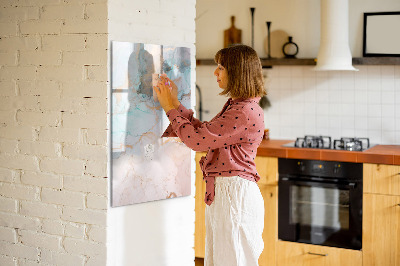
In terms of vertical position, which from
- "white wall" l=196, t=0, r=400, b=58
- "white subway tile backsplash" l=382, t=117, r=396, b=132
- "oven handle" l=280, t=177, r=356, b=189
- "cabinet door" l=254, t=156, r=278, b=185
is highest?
"white wall" l=196, t=0, r=400, b=58

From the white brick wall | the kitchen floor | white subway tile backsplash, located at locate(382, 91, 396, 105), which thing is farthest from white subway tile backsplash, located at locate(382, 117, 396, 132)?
the white brick wall

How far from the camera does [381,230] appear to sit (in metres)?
3.81

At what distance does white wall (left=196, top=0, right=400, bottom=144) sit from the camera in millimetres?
4418

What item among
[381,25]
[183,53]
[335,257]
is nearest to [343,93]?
[381,25]

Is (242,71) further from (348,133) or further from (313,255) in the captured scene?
(348,133)

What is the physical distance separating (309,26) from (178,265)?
91.4 inches

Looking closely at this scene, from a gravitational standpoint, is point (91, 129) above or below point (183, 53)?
below

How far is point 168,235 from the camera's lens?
10.4ft

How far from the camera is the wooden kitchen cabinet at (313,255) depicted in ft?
12.9

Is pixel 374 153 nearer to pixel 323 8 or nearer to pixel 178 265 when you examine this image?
pixel 323 8

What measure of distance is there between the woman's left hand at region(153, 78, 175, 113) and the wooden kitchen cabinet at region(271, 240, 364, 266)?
180 centimetres

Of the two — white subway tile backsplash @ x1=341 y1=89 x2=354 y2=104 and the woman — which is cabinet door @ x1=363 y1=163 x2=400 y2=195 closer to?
white subway tile backsplash @ x1=341 y1=89 x2=354 y2=104

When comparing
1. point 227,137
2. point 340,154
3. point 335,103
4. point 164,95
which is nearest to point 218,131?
point 227,137

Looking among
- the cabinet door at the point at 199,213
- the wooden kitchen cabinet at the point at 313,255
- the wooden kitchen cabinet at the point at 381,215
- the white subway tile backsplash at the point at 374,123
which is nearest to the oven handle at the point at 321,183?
the wooden kitchen cabinet at the point at 381,215
